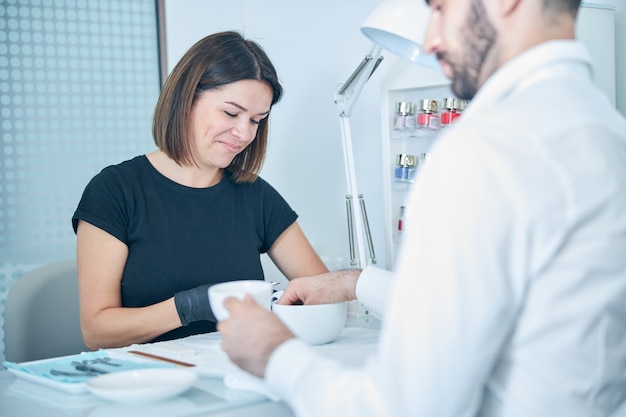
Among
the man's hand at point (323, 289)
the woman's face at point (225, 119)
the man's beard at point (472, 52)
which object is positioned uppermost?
the man's beard at point (472, 52)

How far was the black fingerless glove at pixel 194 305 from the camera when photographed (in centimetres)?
151

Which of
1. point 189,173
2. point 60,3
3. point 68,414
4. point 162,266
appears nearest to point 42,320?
point 162,266

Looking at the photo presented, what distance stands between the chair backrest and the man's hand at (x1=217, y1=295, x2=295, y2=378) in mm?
1022

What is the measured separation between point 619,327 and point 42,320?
1.45m

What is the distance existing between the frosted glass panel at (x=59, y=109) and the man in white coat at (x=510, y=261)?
2.05 meters

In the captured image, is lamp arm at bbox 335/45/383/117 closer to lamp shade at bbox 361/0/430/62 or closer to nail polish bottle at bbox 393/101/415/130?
nail polish bottle at bbox 393/101/415/130

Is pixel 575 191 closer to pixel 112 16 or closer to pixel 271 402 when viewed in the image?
pixel 271 402

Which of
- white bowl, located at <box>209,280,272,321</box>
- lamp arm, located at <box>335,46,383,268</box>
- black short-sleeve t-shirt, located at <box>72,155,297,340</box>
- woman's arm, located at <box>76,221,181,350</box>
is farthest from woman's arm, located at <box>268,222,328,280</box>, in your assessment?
white bowl, located at <box>209,280,272,321</box>

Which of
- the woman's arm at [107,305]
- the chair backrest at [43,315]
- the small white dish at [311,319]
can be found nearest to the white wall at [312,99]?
the chair backrest at [43,315]

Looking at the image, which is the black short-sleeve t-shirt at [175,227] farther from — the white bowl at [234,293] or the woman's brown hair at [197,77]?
the white bowl at [234,293]

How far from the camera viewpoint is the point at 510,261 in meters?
0.69

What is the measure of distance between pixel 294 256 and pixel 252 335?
1.18 meters

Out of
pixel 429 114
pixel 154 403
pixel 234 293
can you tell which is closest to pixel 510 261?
pixel 234 293

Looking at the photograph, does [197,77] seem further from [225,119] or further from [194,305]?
[194,305]
